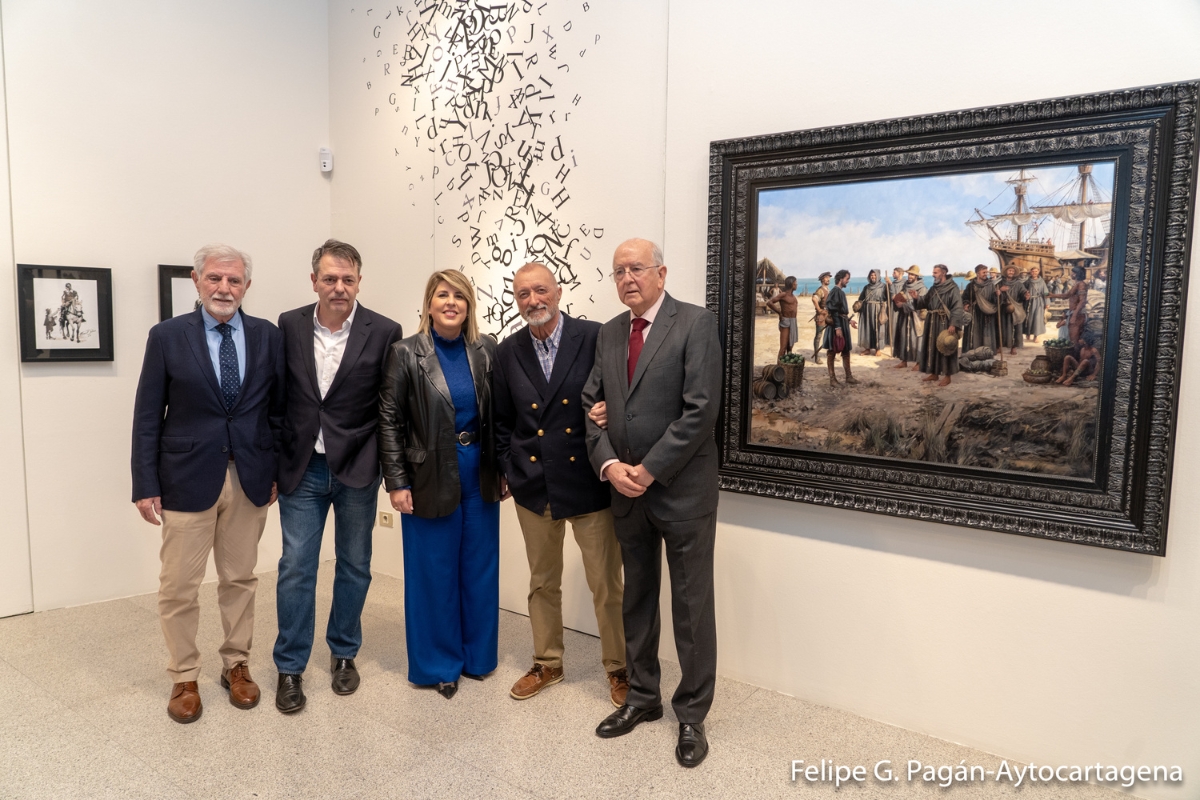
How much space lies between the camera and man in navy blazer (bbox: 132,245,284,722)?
2943mm

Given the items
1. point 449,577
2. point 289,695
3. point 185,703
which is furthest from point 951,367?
point 185,703

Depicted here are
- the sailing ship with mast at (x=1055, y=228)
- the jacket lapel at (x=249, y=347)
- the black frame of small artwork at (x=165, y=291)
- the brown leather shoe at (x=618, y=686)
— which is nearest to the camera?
the sailing ship with mast at (x=1055, y=228)

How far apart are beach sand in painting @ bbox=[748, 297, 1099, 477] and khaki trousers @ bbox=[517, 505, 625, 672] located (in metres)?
0.76

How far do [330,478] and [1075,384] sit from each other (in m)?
2.80

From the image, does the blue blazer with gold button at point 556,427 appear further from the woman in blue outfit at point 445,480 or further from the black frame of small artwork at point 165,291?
the black frame of small artwork at point 165,291

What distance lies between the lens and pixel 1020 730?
272 centimetres

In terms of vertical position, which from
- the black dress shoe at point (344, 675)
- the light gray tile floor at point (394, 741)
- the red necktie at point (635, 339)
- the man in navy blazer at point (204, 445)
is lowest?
the light gray tile floor at point (394, 741)

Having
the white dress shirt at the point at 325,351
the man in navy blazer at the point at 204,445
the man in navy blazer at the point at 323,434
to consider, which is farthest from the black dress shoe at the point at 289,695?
the white dress shirt at the point at 325,351

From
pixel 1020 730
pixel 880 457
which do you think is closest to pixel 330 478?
pixel 880 457

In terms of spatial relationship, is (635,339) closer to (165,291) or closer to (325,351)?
(325,351)

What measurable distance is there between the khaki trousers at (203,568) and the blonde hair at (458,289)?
961mm

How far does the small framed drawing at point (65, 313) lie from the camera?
13.0ft

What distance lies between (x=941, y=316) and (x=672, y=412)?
3.32 ft

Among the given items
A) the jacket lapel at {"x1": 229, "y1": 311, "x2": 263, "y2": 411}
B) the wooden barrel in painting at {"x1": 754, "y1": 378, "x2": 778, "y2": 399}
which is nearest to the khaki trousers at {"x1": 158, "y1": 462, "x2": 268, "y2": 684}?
the jacket lapel at {"x1": 229, "y1": 311, "x2": 263, "y2": 411}
